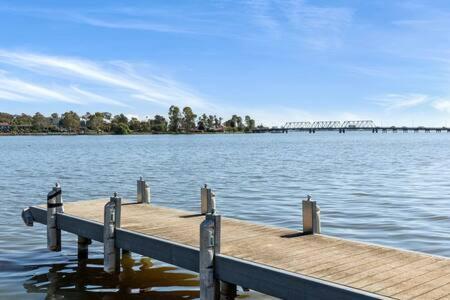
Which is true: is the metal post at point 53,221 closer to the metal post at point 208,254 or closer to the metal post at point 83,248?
the metal post at point 83,248

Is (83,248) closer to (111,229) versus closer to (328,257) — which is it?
(111,229)

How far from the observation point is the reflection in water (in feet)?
40.9

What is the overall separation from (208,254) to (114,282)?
14.7 feet

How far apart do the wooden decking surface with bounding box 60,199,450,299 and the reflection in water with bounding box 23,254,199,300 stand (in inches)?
55.9

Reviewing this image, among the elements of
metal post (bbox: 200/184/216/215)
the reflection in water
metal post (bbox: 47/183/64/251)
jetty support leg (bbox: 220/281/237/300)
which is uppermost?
metal post (bbox: 200/184/216/215)

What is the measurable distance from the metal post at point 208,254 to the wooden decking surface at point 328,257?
440 mm

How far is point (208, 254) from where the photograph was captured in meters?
9.82

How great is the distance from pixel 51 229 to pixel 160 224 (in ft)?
12.6

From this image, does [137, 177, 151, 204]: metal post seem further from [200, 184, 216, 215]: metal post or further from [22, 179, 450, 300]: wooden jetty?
[200, 184, 216, 215]: metal post

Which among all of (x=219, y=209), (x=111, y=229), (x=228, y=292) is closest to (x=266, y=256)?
(x=228, y=292)

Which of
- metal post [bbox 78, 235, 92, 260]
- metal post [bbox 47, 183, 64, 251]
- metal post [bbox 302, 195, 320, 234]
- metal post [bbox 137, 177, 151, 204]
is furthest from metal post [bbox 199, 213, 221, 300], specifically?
metal post [bbox 137, 177, 151, 204]

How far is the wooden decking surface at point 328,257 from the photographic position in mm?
8031

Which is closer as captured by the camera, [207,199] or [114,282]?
[114,282]

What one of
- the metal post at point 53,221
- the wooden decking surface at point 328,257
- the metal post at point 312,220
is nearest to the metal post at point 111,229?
the wooden decking surface at point 328,257
